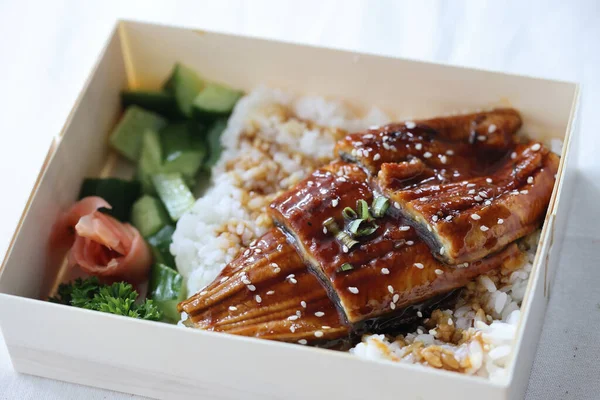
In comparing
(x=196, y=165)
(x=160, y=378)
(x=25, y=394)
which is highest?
(x=196, y=165)

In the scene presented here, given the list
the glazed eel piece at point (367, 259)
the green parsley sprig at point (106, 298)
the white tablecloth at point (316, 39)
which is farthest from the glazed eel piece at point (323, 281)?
the white tablecloth at point (316, 39)

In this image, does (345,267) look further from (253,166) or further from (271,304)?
(253,166)

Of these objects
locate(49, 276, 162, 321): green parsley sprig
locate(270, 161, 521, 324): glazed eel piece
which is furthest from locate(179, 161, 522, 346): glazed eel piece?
locate(49, 276, 162, 321): green parsley sprig

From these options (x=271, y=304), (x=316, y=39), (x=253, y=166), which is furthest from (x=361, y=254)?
(x=316, y=39)

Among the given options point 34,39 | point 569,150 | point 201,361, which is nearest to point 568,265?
point 569,150

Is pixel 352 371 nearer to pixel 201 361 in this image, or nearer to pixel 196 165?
pixel 201 361

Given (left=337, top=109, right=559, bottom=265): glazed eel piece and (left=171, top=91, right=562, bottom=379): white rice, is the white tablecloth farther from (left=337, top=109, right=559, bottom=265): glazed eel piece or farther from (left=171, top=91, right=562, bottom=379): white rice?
(left=171, top=91, right=562, bottom=379): white rice
